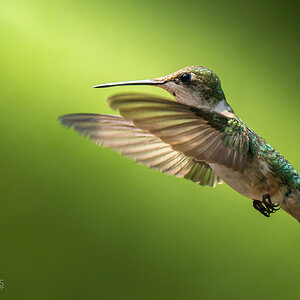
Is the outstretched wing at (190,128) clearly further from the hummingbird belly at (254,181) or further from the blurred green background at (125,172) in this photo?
the blurred green background at (125,172)

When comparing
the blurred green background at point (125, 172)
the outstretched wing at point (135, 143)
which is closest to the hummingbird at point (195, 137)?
the outstretched wing at point (135, 143)

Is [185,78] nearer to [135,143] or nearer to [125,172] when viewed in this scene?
[135,143]

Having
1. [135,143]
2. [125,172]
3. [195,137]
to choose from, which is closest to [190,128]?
[195,137]

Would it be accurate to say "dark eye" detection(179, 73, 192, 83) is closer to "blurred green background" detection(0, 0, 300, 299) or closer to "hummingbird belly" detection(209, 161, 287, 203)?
"hummingbird belly" detection(209, 161, 287, 203)

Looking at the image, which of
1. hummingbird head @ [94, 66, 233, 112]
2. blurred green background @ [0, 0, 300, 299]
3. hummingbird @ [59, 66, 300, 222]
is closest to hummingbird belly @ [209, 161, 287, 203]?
hummingbird @ [59, 66, 300, 222]

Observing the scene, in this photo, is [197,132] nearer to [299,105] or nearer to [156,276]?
[156,276]

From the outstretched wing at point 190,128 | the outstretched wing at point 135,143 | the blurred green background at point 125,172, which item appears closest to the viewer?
the outstretched wing at point 190,128

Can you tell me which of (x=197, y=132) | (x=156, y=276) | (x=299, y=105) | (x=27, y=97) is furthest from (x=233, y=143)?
(x=299, y=105)
